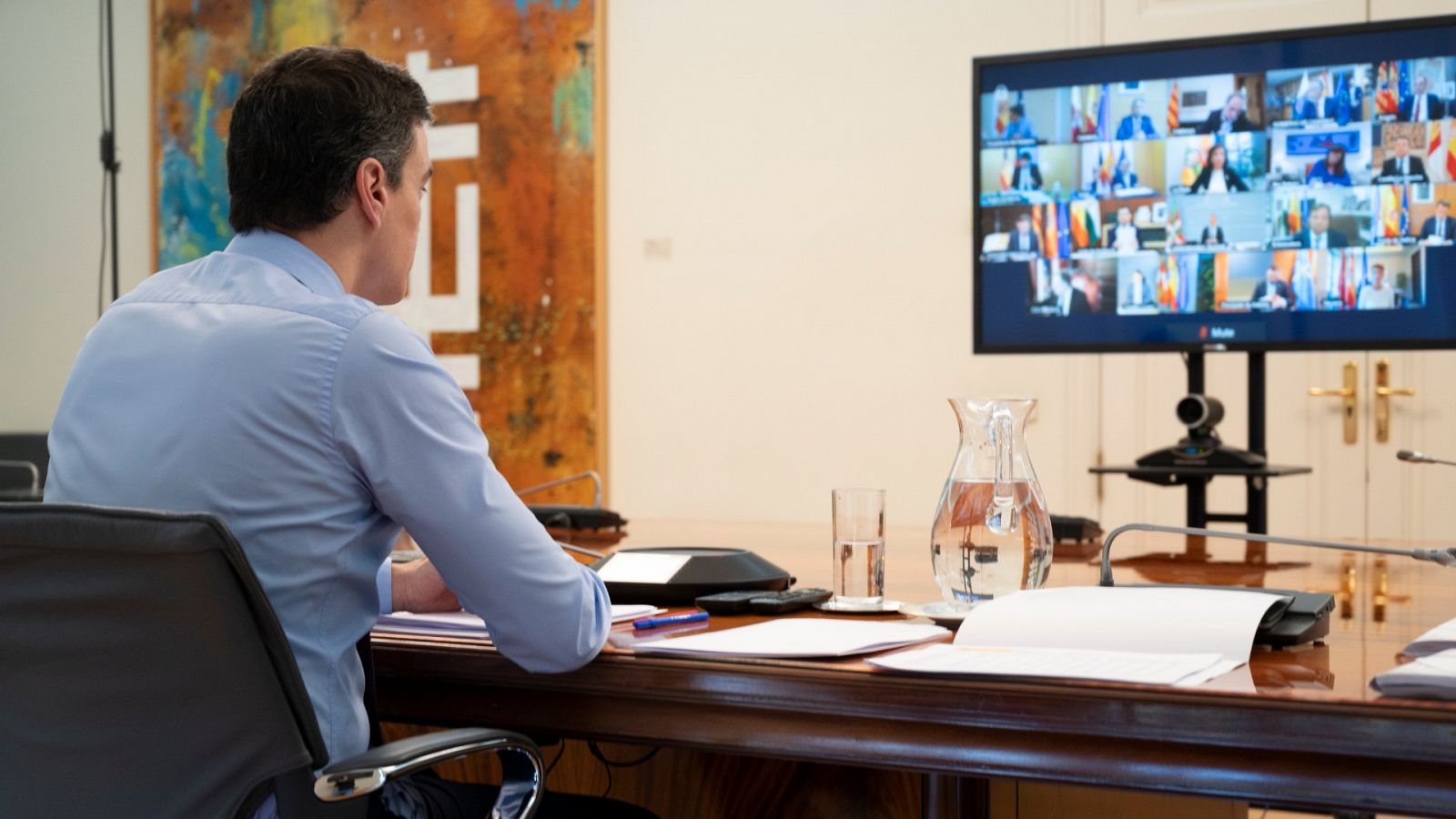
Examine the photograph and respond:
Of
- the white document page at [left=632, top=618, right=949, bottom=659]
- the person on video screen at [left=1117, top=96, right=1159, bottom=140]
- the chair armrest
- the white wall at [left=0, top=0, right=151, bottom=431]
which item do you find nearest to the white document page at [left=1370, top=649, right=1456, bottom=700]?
the white document page at [left=632, top=618, right=949, bottom=659]

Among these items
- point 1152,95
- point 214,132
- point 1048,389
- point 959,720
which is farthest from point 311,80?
point 214,132

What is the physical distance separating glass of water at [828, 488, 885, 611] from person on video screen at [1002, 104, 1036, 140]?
1.23m

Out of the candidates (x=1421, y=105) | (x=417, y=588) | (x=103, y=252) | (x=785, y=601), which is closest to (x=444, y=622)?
(x=417, y=588)

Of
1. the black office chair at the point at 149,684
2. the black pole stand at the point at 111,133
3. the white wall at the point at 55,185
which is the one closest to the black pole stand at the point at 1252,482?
the black office chair at the point at 149,684

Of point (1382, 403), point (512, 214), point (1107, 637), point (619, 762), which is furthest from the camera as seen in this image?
point (512, 214)

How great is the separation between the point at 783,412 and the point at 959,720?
3.43 meters

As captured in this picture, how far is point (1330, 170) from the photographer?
7.21 ft

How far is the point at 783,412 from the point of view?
4.38 meters

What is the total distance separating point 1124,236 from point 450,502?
1.56 m

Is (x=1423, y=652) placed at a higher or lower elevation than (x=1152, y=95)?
lower

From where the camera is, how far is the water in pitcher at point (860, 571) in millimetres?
1368

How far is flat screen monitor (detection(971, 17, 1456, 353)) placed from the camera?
2186 millimetres

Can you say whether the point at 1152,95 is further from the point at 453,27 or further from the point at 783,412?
the point at 453,27

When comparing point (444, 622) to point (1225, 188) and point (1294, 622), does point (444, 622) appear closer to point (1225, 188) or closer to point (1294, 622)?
point (1294, 622)
